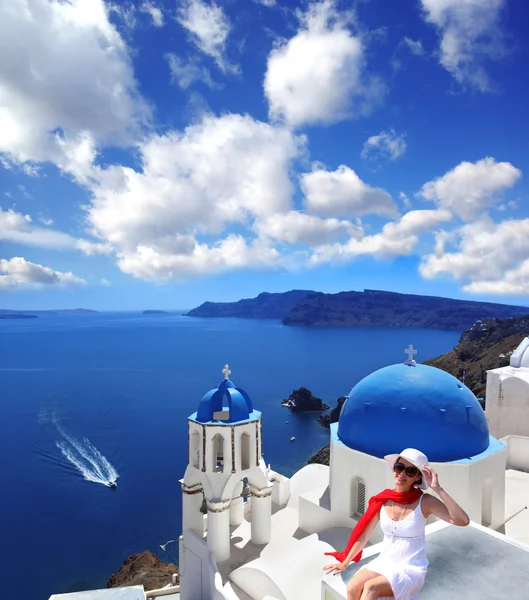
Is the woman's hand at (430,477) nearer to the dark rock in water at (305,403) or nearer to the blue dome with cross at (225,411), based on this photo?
the blue dome with cross at (225,411)

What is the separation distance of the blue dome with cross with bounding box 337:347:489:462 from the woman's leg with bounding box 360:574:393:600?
5.75 m

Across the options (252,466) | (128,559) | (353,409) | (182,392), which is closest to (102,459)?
(128,559)

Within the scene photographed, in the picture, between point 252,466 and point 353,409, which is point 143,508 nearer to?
point 252,466

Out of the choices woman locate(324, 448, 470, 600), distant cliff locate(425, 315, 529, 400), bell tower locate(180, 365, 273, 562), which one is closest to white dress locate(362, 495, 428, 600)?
woman locate(324, 448, 470, 600)

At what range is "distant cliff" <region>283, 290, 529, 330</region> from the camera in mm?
175000

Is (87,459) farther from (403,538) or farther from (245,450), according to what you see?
(403,538)

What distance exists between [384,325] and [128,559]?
555 ft

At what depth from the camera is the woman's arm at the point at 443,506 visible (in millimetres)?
3363

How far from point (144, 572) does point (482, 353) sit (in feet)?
147

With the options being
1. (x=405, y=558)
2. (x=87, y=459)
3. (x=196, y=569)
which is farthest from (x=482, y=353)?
(x=405, y=558)

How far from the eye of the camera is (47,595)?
1898 cm

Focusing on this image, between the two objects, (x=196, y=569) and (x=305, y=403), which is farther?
(x=305, y=403)

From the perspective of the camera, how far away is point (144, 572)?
719 inches

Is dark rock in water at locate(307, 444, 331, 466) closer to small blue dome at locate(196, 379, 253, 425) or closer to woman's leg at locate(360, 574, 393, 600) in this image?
small blue dome at locate(196, 379, 253, 425)
